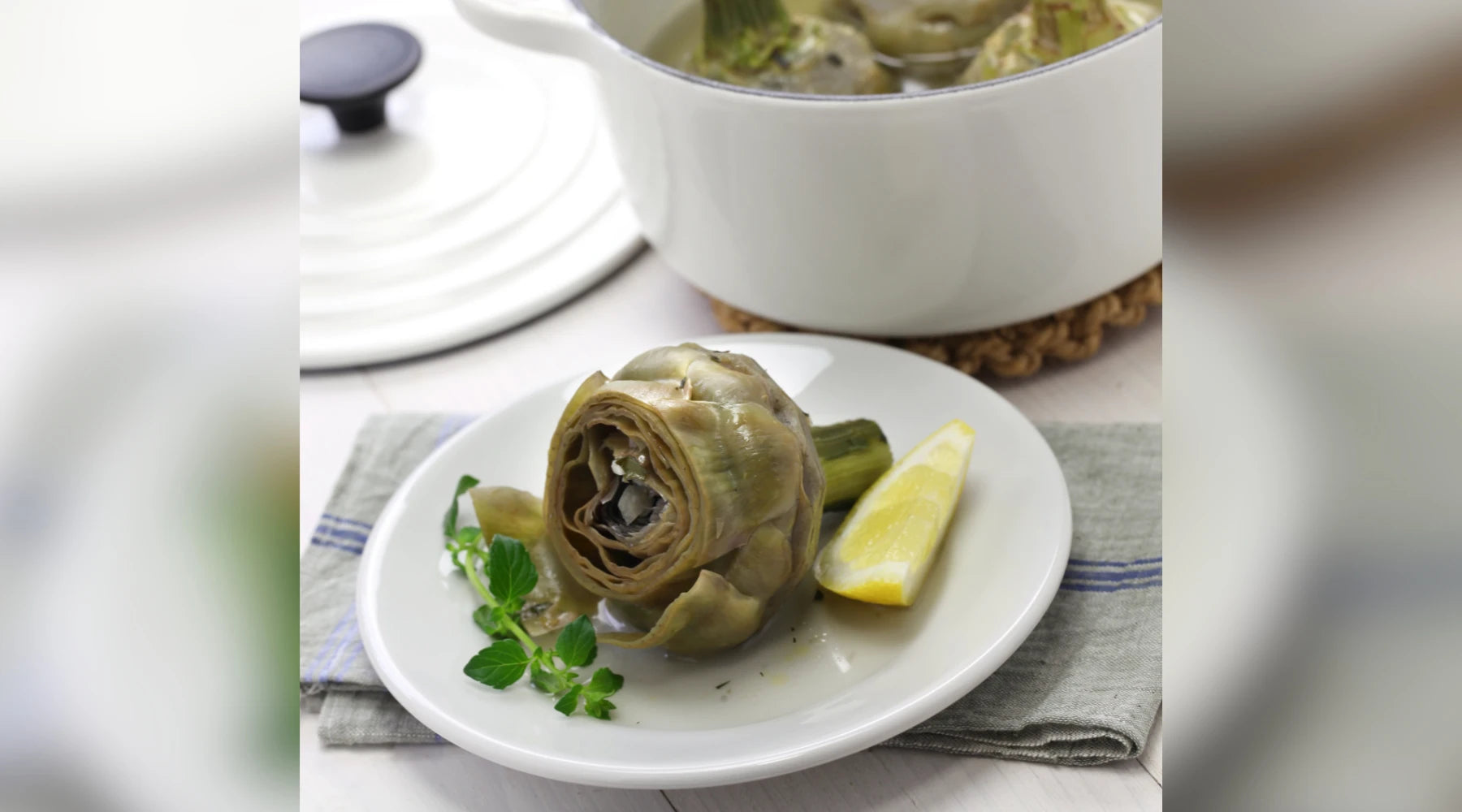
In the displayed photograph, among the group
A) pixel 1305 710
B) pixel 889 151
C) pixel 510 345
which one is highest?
pixel 1305 710

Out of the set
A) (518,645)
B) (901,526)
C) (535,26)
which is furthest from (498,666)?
(535,26)

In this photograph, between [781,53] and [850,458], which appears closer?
[850,458]

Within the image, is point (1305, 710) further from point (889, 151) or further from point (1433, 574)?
point (889, 151)

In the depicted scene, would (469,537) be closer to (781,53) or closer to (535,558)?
(535,558)

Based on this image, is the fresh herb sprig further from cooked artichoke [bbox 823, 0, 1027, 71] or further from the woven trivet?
cooked artichoke [bbox 823, 0, 1027, 71]

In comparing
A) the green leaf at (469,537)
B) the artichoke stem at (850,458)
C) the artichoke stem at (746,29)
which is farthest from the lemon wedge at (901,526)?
the artichoke stem at (746,29)

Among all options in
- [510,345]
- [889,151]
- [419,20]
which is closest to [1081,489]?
[889,151]

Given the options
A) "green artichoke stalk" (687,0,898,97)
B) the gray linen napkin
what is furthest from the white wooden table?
"green artichoke stalk" (687,0,898,97)
